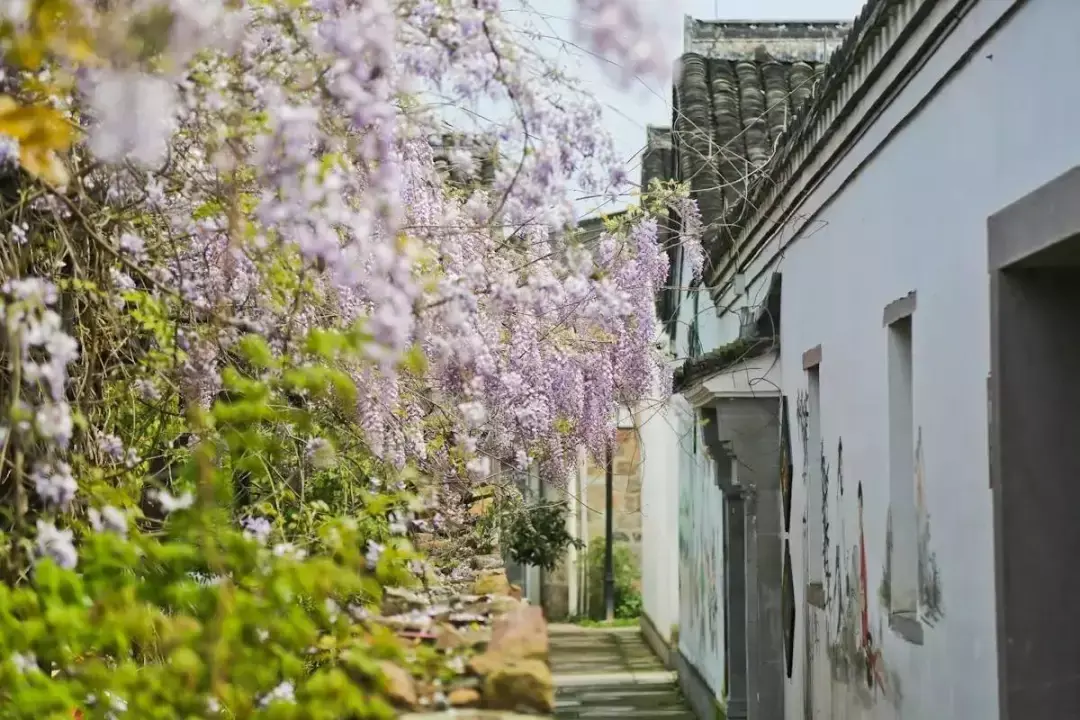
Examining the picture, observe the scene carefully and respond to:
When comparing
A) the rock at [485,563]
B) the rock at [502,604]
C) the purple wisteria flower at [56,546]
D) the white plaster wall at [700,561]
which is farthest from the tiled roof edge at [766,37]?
the purple wisteria flower at [56,546]

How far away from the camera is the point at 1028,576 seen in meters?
4.14

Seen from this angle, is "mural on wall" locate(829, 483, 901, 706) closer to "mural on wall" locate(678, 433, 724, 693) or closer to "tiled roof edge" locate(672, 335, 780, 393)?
"tiled roof edge" locate(672, 335, 780, 393)

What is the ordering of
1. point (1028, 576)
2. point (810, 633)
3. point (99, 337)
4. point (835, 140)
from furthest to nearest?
point (810, 633)
point (835, 140)
point (99, 337)
point (1028, 576)

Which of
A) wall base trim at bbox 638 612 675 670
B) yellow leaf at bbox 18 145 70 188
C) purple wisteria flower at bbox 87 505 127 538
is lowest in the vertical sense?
wall base trim at bbox 638 612 675 670

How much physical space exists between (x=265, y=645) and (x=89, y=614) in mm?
306

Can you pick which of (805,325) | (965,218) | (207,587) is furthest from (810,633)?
(207,587)

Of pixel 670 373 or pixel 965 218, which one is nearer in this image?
pixel 965 218

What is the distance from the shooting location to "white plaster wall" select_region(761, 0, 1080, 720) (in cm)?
405

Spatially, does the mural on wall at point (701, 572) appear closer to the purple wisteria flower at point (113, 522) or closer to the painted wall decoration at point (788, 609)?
the painted wall decoration at point (788, 609)

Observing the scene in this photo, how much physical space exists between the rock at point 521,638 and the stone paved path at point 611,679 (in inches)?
311

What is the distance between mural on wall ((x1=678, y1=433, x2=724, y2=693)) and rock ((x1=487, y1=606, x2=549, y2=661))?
7174 millimetres

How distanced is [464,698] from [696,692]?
1006 centimetres

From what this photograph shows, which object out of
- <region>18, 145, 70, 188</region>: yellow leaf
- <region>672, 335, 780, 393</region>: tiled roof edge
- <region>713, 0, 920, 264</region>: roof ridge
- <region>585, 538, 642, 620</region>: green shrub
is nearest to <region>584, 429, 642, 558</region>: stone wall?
<region>585, 538, 642, 620</region>: green shrub

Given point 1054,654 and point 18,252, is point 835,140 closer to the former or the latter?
point 1054,654
